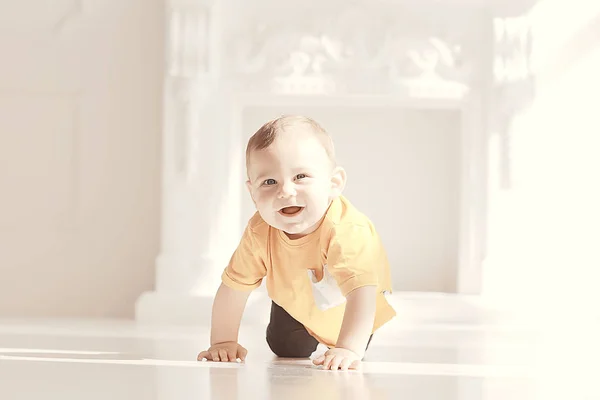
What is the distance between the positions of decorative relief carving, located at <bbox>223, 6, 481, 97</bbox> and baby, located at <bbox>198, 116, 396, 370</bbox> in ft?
4.57

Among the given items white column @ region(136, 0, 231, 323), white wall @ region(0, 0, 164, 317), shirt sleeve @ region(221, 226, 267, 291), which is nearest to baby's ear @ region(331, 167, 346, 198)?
shirt sleeve @ region(221, 226, 267, 291)

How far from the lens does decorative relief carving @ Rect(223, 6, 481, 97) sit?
10.1 feet

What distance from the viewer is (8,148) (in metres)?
3.24

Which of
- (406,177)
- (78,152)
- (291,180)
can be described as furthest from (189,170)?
(291,180)

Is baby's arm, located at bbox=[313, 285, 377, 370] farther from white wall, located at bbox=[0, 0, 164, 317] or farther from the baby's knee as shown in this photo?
white wall, located at bbox=[0, 0, 164, 317]

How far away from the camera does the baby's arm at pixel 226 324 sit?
68.0 inches

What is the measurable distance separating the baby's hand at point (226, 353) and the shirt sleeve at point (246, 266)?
0.36 feet

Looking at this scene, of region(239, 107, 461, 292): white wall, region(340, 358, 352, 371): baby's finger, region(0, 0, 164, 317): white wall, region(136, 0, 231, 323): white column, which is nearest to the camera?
region(340, 358, 352, 371): baby's finger

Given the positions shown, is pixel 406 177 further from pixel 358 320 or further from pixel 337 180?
pixel 358 320

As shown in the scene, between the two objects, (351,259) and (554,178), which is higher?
(554,178)

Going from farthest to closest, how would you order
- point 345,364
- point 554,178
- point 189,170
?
point 554,178 → point 189,170 → point 345,364

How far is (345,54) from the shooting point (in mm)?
3096

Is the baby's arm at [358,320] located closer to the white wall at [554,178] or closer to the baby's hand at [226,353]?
the baby's hand at [226,353]

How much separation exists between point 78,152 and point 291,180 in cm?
180
